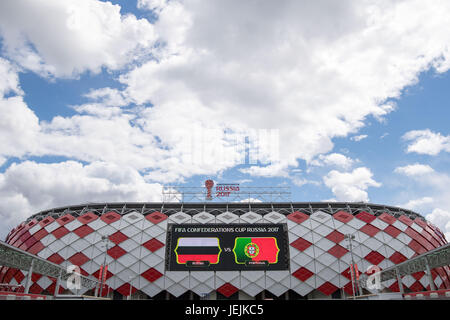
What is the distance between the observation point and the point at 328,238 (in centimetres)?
4541

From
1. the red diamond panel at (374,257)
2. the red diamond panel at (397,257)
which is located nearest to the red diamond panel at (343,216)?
the red diamond panel at (374,257)

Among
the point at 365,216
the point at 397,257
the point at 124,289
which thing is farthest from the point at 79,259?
the point at 397,257

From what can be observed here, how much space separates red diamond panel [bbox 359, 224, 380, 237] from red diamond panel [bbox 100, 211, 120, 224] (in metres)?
43.2

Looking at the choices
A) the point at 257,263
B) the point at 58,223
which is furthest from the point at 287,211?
the point at 58,223

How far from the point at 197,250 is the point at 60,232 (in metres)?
27.0

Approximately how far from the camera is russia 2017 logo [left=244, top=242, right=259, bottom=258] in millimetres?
36906

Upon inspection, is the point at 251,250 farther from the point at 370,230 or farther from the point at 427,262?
the point at 370,230

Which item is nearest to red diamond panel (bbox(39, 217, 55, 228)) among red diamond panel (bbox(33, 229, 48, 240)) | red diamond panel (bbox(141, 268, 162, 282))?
red diamond panel (bbox(33, 229, 48, 240))

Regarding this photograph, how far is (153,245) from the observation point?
44.7 meters

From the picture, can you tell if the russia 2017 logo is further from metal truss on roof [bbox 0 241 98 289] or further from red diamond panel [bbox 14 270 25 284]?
red diamond panel [bbox 14 270 25 284]

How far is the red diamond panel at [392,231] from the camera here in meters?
46.2

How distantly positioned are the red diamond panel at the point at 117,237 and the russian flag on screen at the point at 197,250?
13.7 meters
